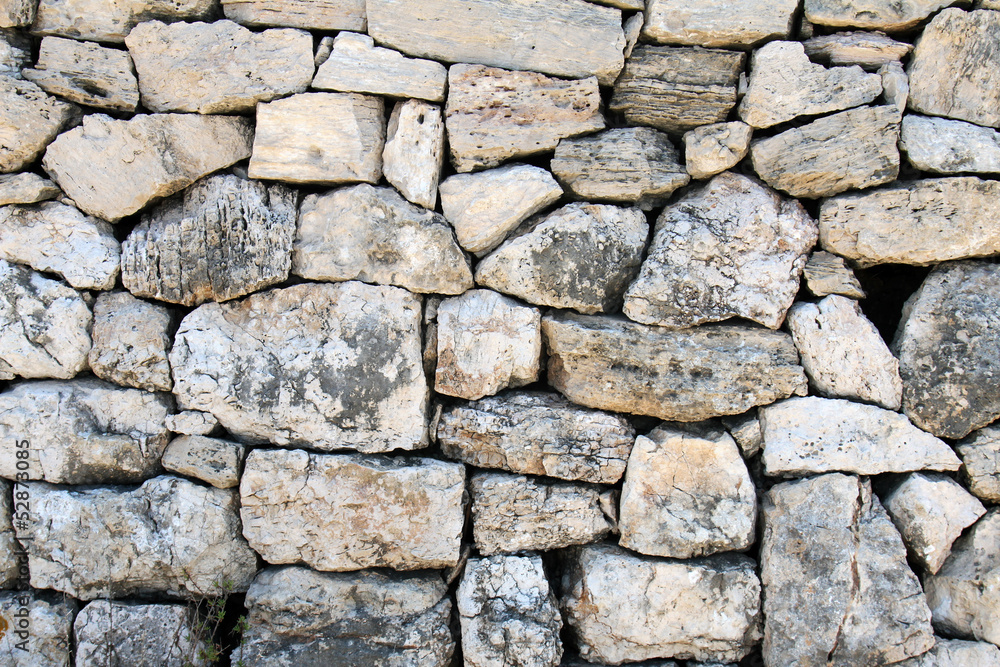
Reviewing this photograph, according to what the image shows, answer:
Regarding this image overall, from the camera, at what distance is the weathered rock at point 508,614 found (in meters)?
2.53

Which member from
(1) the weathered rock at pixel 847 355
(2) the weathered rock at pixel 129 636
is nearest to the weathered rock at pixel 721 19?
(1) the weathered rock at pixel 847 355

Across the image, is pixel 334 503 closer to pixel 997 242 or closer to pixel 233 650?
pixel 233 650

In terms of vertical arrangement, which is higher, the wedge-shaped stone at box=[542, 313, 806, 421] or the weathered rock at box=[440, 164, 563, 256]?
the weathered rock at box=[440, 164, 563, 256]

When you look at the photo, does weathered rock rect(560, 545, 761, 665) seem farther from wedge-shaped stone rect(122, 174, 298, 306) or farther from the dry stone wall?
wedge-shaped stone rect(122, 174, 298, 306)

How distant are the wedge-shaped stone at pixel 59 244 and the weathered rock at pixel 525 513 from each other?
5.88 feet

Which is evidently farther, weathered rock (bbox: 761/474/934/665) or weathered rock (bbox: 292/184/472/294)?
weathered rock (bbox: 292/184/472/294)

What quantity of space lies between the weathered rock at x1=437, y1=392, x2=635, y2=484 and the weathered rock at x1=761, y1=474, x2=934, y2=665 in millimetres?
747

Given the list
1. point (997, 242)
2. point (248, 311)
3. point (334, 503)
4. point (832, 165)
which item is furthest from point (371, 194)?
point (997, 242)

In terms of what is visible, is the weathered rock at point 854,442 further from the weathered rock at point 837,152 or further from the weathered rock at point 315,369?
the weathered rock at point 315,369

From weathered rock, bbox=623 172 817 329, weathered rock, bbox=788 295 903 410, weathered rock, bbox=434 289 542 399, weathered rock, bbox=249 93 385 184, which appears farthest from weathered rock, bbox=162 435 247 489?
weathered rock, bbox=788 295 903 410

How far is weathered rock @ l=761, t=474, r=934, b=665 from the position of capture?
8.21ft

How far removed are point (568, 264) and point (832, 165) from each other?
3.73 ft

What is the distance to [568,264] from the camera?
104 inches

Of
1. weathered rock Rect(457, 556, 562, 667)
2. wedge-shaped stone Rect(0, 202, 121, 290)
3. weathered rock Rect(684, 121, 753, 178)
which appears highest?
weathered rock Rect(684, 121, 753, 178)
